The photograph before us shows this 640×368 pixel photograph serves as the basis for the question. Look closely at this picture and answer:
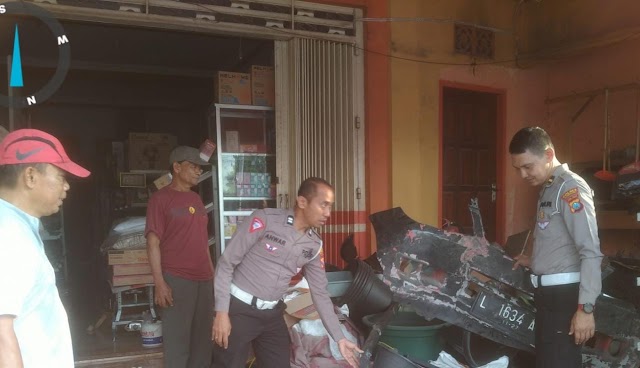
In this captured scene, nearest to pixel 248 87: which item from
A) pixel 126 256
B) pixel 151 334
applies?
pixel 126 256

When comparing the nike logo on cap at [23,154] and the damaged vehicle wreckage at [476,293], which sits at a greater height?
the nike logo on cap at [23,154]

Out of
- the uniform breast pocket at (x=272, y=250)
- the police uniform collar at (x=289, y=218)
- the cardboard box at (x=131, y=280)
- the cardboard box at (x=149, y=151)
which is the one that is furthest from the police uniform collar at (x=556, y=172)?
the cardboard box at (x=149, y=151)

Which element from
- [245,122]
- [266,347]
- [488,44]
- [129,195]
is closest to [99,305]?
[129,195]

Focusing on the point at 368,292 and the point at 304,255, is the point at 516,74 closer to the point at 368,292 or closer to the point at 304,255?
the point at 368,292

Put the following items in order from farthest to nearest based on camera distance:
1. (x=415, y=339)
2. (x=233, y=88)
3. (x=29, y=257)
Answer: (x=233, y=88) → (x=415, y=339) → (x=29, y=257)

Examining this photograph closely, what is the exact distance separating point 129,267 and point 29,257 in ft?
13.6

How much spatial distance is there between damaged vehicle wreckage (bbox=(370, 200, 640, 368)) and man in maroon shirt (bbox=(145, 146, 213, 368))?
1.59 m

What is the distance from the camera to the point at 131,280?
570cm

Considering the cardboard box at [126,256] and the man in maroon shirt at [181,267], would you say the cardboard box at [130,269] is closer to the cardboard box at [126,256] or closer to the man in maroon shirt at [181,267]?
the cardboard box at [126,256]

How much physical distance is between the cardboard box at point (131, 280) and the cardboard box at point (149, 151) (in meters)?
3.73

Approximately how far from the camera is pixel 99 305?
6.91m

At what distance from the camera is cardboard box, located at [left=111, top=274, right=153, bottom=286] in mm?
5664

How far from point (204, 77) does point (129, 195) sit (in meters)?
2.83

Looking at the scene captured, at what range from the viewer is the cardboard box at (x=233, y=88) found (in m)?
5.93
